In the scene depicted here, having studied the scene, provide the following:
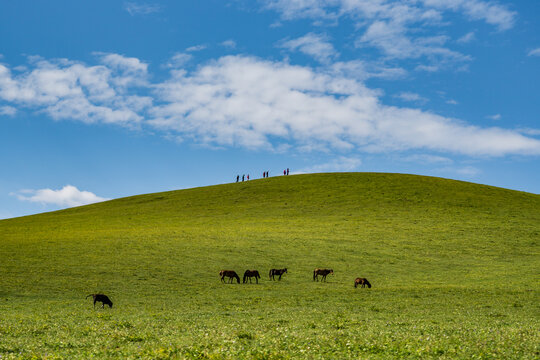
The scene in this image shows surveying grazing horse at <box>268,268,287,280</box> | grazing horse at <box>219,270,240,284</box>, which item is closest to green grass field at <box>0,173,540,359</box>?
grazing horse at <box>268,268,287,280</box>

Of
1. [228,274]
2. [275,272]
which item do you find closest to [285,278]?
[275,272]

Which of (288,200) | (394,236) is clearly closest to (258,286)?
(394,236)

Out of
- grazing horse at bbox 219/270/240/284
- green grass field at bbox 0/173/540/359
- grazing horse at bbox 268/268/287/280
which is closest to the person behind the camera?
green grass field at bbox 0/173/540/359

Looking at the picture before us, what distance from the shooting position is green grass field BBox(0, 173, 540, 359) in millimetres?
14352

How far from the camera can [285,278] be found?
35.2 m

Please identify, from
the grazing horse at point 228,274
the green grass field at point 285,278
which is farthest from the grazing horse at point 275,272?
the grazing horse at point 228,274

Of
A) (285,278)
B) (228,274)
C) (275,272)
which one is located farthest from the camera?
(285,278)

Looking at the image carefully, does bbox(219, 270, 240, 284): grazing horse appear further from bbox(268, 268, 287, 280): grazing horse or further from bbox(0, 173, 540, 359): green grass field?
bbox(268, 268, 287, 280): grazing horse

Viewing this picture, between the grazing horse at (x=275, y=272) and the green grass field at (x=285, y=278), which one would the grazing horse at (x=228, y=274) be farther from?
the grazing horse at (x=275, y=272)

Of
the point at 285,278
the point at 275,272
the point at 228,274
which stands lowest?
the point at 285,278

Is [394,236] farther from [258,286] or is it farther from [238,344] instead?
[238,344]

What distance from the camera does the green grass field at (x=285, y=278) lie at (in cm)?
1435

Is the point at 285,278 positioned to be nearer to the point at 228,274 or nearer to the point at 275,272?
the point at 275,272

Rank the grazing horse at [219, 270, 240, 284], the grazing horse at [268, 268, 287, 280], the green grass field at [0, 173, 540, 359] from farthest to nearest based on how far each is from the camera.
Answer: the grazing horse at [268, 268, 287, 280], the grazing horse at [219, 270, 240, 284], the green grass field at [0, 173, 540, 359]
